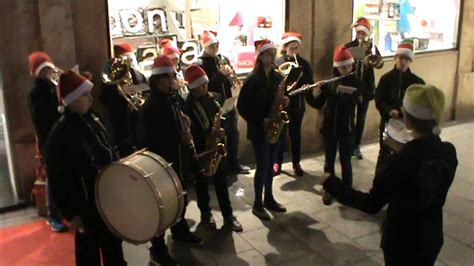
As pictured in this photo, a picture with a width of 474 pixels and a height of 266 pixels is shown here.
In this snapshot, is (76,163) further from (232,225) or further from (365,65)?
(365,65)

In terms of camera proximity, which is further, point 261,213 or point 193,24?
point 193,24

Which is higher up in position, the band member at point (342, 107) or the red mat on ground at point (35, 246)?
the band member at point (342, 107)

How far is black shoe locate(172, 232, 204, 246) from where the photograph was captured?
559 cm

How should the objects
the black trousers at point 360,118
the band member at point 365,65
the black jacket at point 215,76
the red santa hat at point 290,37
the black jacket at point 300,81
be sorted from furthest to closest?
the black trousers at point 360,118 < the band member at point 365,65 < the red santa hat at point 290,37 < the black jacket at point 300,81 < the black jacket at point 215,76

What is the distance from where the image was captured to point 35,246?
18.6ft

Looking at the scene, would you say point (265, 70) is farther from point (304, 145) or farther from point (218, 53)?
point (304, 145)

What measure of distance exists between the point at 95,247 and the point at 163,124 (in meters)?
1.44

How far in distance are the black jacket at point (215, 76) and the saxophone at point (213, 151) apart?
1469 mm

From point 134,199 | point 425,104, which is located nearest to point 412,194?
A: point 425,104

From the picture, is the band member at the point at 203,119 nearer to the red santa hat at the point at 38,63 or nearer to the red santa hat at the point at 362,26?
the red santa hat at the point at 38,63

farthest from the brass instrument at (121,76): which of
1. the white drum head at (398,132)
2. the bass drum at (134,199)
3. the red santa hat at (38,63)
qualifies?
the white drum head at (398,132)

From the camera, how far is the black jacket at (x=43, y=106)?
18.6 feet

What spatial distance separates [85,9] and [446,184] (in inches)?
201

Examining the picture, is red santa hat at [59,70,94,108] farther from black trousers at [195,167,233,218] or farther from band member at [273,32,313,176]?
band member at [273,32,313,176]
